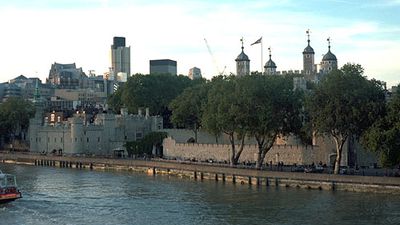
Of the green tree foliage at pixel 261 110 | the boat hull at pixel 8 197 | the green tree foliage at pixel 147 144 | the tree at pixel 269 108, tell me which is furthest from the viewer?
the green tree foliage at pixel 147 144

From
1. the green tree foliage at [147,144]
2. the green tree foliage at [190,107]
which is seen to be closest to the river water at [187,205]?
the green tree foliage at [190,107]

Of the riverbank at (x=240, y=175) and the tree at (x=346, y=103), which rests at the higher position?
the tree at (x=346, y=103)

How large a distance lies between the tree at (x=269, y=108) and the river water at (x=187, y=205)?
7.49 metres

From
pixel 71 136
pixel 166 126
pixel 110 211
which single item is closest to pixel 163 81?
pixel 166 126

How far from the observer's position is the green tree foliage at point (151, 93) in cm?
11544

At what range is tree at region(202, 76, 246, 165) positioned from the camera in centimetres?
7162

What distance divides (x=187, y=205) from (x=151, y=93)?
6511 centimetres

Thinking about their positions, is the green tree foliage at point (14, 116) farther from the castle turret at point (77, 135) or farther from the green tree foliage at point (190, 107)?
the green tree foliage at point (190, 107)

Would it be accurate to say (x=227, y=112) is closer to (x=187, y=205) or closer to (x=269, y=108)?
(x=269, y=108)

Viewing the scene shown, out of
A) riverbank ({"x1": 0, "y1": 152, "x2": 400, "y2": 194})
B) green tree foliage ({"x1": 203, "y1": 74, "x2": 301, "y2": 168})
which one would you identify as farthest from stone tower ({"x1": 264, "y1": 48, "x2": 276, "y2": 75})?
green tree foliage ({"x1": 203, "y1": 74, "x2": 301, "y2": 168})

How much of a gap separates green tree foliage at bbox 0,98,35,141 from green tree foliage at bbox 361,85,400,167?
7696cm

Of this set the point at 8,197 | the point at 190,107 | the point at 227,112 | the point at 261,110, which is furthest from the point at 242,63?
the point at 8,197

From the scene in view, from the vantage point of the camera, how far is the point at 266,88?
235 ft

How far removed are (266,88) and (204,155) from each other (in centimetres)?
1750
